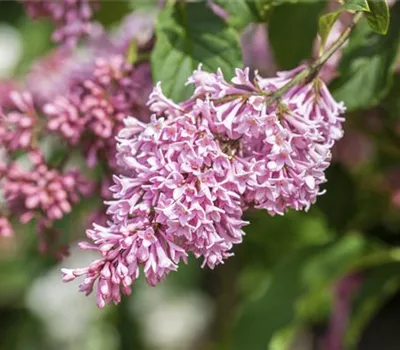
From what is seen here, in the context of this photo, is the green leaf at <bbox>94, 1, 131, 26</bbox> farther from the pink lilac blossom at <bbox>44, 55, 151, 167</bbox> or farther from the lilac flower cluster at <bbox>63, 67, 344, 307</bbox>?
the lilac flower cluster at <bbox>63, 67, 344, 307</bbox>

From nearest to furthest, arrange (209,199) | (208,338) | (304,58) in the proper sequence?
(209,199) < (304,58) < (208,338)

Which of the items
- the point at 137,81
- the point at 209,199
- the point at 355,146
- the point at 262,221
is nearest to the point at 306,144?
the point at 209,199

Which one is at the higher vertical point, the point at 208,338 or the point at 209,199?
the point at 209,199

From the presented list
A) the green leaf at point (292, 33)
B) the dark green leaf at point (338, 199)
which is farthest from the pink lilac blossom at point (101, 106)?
the dark green leaf at point (338, 199)

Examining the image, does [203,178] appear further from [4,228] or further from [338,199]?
[338,199]

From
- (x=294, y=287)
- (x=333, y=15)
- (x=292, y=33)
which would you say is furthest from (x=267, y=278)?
(x=333, y=15)

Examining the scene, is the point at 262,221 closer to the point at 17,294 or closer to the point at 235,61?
the point at 235,61
